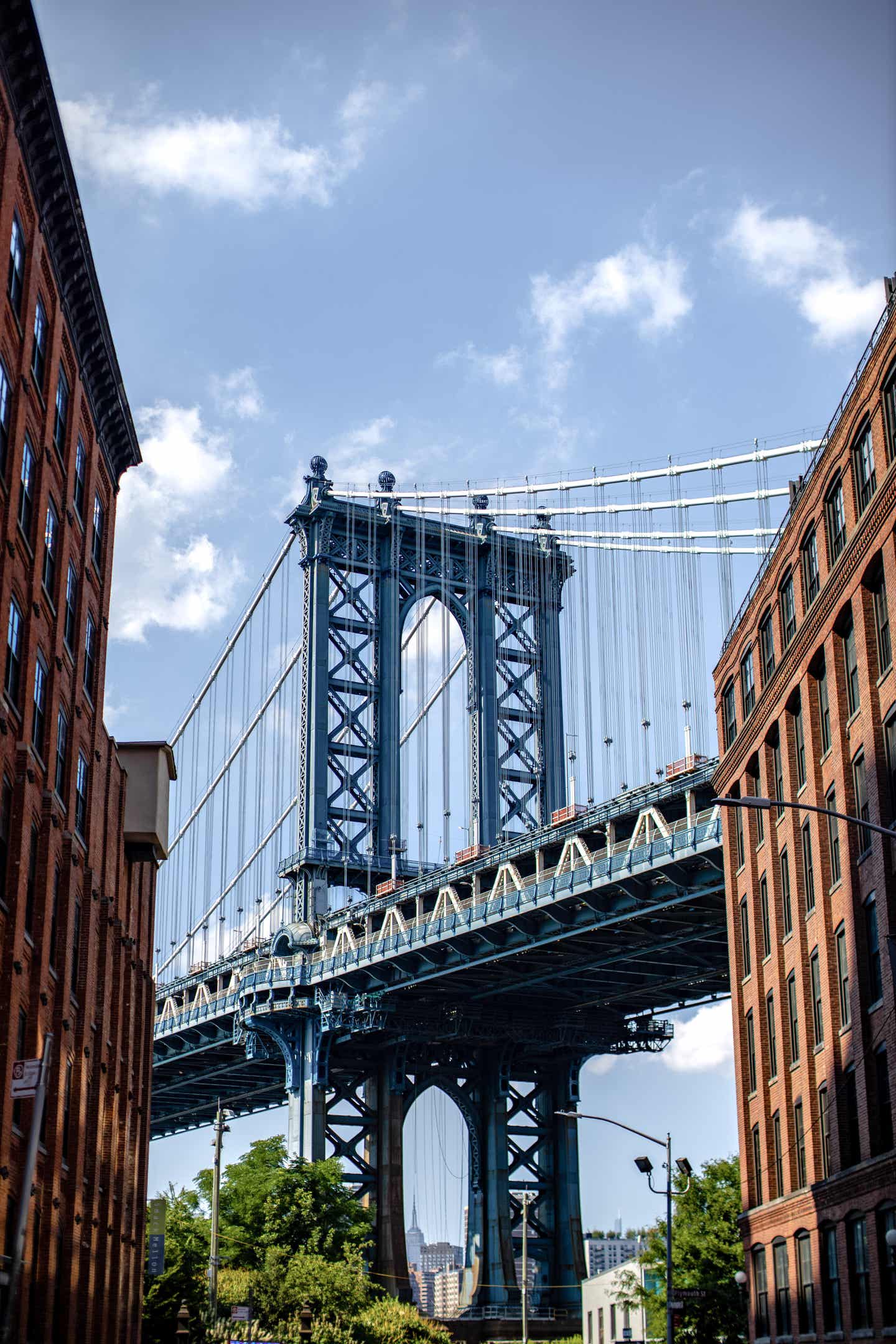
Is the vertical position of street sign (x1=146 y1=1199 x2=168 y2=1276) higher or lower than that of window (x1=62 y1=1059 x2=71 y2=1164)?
lower

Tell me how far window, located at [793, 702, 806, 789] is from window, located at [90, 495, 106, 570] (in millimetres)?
19080

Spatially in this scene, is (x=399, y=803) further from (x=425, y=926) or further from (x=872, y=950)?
(x=872, y=950)

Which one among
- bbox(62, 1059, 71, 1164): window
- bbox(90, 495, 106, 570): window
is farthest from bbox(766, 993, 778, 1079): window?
bbox(90, 495, 106, 570): window

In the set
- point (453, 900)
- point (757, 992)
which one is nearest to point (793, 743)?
point (757, 992)

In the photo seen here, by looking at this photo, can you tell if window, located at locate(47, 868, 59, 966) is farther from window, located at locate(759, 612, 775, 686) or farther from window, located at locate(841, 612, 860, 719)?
window, located at locate(759, 612, 775, 686)

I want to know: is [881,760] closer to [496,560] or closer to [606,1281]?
[606,1281]

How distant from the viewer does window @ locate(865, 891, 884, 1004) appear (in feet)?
129

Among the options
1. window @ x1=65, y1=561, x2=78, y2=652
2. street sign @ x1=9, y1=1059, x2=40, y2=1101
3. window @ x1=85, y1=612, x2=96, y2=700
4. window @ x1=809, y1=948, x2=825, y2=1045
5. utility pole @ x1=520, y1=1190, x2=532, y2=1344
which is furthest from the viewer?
utility pole @ x1=520, y1=1190, x2=532, y2=1344

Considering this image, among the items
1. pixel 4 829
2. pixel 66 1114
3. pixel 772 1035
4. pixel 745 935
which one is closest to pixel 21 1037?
pixel 4 829

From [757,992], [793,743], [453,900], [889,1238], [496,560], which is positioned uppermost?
[496,560]

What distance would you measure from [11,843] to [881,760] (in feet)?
59.4

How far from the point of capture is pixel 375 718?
107875 mm

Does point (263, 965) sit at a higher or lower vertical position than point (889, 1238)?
higher

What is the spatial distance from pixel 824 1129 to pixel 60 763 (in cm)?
2034
